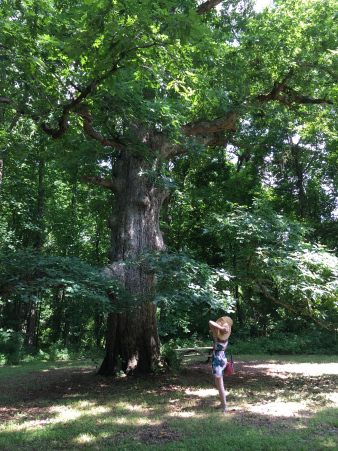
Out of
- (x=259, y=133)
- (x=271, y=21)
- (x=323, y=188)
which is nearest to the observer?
(x=271, y=21)

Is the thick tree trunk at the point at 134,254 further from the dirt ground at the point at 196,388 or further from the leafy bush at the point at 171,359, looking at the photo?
the dirt ground at the point at 196,388

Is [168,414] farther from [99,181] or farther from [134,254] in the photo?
[99,181]

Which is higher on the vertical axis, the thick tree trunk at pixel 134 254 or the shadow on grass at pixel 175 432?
the thick tree trunk at pixel 134 254

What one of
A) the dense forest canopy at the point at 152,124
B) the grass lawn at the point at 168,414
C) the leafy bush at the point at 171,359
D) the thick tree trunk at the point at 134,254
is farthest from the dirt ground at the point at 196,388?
the dense forest canopy at the point at 152,124

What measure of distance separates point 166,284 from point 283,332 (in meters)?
15.1

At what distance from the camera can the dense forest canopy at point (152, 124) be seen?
5000 mm

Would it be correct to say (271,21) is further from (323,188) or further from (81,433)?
(323,188)

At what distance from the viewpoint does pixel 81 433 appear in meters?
4.36

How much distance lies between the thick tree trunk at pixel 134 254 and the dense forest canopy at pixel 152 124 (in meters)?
0.03

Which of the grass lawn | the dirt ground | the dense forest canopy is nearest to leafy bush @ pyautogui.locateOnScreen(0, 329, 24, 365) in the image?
the dense forest canopy

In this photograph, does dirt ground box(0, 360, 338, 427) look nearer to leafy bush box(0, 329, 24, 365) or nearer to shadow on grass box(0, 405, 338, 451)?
shadow on grass box(0, 405, 338, 451)

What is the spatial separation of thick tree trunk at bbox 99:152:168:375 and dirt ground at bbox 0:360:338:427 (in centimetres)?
50

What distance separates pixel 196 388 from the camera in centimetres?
732

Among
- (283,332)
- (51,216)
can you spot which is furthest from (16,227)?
(283,332)
